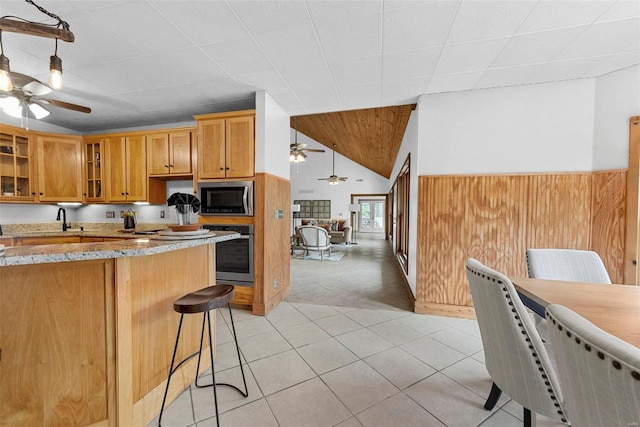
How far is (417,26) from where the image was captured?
1802mm

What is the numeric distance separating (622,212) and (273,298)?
3.67 m

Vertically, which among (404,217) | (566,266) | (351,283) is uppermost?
(404,217)

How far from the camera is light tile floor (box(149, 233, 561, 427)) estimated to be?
1.44 metres

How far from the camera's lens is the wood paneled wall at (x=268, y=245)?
2.84 metres

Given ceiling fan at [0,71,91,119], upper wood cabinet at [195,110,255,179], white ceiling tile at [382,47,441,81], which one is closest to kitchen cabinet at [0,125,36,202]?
ceiling fan at [0,71,91,119]

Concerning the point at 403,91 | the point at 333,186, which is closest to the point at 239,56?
the point at 403,91

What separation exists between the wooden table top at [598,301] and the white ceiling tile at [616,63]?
212 centimetres

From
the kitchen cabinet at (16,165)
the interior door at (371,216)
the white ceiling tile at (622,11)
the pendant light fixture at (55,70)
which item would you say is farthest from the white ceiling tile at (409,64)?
the interior door at (371,216)

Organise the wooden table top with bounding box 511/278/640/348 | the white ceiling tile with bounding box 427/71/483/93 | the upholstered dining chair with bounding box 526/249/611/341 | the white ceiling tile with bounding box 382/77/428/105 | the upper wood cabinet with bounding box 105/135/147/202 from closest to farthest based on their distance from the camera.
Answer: the wooden table top with bounding box 511/278/640/348 → the upholstered dining chair with bounding box 526/249/611/341 → the white ceiling tile with bounding box 427/71/483/93 → the white ceiling tile with bounding box 382/77/428/105 → the upper wood cabinet with bounding box 105/135/147/202

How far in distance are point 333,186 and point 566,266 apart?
945cm

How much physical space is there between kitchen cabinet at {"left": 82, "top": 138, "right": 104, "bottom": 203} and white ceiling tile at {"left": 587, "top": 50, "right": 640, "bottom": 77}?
6104 millimetres

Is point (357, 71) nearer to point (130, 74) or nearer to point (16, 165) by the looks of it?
point (130, 74)

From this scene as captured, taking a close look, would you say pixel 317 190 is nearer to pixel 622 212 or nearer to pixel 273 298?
pixel 273 298

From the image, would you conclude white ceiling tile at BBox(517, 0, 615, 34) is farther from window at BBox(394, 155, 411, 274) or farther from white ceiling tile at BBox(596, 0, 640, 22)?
window at BBox(394, 155, 411, 274)
